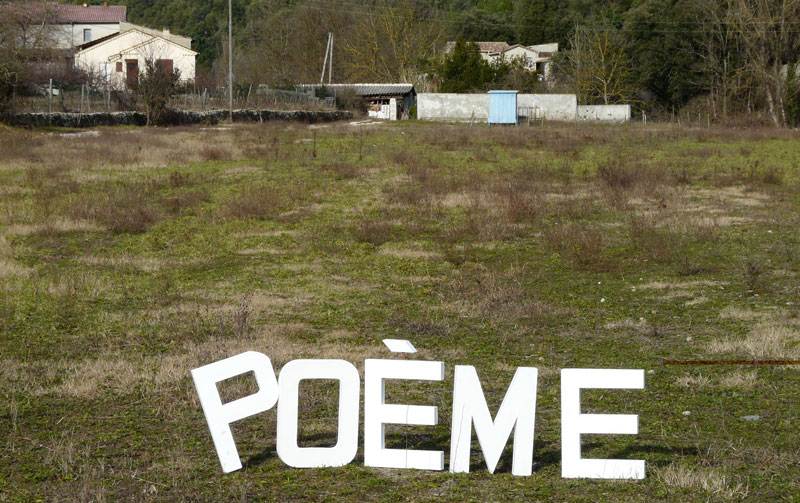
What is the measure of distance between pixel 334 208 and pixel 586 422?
12356 millimetres

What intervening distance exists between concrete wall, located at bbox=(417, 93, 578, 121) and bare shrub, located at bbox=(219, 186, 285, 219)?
34014 mm

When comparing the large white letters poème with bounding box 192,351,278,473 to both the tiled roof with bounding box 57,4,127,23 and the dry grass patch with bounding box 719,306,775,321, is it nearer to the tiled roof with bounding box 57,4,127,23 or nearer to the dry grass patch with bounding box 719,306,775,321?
the dry grass patch with bounding box 719,306,775,321

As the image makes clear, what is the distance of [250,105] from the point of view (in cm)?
4759

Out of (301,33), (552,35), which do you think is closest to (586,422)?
(301,33)

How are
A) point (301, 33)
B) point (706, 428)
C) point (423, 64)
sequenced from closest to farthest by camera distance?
point (706, 428) < point (423, 64) < point (301, 33)

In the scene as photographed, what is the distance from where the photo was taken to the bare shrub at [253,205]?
51.7 ft

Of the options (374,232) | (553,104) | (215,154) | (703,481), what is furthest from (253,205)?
(553,104)

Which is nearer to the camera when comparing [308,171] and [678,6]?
[308,171]

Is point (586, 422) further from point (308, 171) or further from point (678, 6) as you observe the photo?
point (678, 6)

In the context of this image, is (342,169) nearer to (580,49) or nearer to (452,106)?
(452,106)

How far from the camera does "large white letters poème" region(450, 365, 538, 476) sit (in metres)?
4.73

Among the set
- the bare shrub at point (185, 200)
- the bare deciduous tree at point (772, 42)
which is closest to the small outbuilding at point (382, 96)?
the bare deciduous tree at point (772, 42)

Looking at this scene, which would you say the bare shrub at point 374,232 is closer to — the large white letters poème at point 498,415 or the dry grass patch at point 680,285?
the dry grass patch at point 680,285

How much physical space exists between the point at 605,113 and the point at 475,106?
829cm
